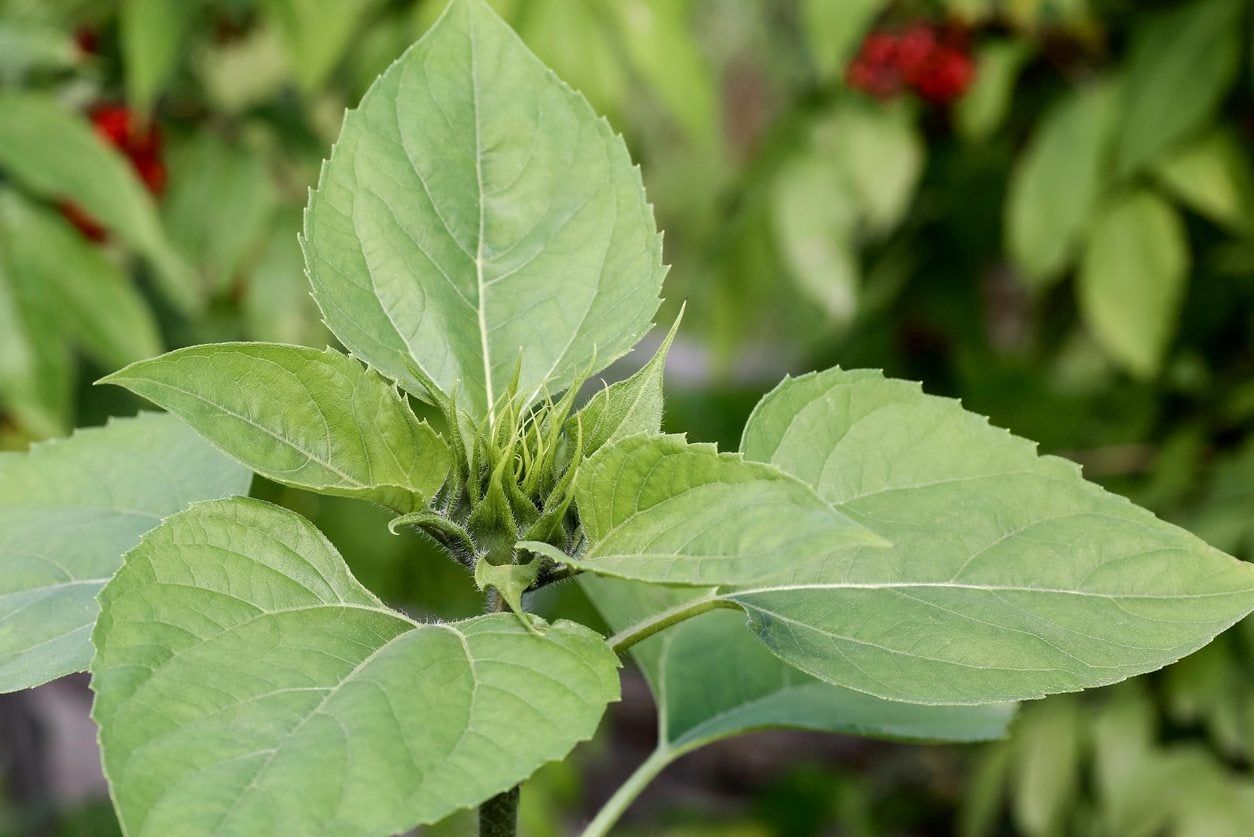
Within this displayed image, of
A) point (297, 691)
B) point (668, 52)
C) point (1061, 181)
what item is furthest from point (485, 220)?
point (1061, 181)

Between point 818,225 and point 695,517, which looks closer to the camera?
point 695,517

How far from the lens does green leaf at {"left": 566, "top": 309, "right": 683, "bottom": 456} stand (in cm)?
43

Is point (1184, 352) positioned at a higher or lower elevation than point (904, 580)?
lower

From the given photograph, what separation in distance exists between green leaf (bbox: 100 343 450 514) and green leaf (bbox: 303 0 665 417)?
0.15 feet

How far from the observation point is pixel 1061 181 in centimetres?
149

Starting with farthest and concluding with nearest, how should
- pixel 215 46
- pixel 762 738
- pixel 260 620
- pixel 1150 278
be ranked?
1. pixel 762 738
2. pixel 215 46
3. pixel 1150 278
4. pixel 260 620

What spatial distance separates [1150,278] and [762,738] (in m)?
2.54

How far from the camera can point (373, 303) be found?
0.47 m

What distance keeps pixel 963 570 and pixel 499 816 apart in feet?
0.56

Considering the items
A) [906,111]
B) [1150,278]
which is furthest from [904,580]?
[906,111]

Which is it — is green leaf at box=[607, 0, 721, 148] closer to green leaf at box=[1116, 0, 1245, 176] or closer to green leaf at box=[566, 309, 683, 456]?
green leaf at box=[1116, 0, 1245, 176]

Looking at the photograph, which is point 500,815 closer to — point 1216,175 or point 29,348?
point 29,348

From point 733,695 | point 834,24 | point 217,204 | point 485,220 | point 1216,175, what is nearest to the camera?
point 485,220

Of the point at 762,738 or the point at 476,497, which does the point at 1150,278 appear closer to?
the point at 476,497
